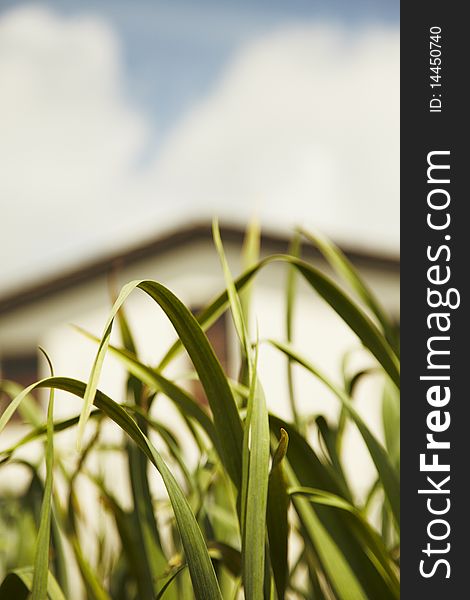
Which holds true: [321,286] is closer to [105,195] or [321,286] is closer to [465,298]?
[465,298]

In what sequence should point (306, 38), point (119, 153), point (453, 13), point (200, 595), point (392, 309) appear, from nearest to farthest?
1. point (200, 595)
2. point (453, 13)
3. point (392, 309)
4. point (306, 38)
5. point (119, 153)

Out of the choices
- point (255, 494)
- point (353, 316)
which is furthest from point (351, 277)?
point (255, 494)

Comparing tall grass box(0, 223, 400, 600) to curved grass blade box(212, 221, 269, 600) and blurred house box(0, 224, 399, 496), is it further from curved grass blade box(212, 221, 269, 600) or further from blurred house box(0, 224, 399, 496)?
blurred house box(0, 224, 399, 496)

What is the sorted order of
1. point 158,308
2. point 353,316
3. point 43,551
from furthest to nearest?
1. point 158,308
2. point 353,316
3. point 43,551

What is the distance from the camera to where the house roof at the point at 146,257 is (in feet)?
23.4

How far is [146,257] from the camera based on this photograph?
743 cm

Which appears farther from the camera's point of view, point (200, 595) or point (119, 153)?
point (119, 153)

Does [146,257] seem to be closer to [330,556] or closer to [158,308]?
[158,308]

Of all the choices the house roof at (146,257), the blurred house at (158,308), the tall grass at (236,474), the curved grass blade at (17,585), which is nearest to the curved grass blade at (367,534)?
the tall grass at (236,474)

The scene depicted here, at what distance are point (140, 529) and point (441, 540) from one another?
0.14 m

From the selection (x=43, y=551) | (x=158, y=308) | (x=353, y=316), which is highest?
(x=158, y=308)

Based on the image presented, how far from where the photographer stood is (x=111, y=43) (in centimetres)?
2053

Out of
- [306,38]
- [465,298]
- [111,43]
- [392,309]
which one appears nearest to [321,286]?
[465,298]

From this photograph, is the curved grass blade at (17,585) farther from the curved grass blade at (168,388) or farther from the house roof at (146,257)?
the house roof at (146,257)
